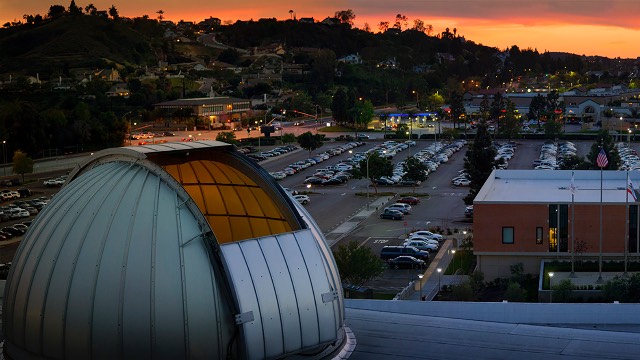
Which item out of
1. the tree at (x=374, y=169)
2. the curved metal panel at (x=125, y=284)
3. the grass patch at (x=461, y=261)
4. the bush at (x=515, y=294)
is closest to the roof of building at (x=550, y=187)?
the grass patch at (x=461, y=261)

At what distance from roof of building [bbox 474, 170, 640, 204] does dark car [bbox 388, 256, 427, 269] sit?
10.8 feet

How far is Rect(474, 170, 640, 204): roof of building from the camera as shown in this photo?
35406mm

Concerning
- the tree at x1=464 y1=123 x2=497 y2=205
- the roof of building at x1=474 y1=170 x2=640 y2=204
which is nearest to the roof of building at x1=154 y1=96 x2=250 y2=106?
the tree at x1=464 y1=123 x2=497 y2=205

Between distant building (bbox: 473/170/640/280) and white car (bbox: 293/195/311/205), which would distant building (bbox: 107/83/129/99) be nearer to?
white car (bbox: 293/195/311/205)

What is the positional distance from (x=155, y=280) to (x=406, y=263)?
88.3 feet

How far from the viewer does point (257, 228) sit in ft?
40.7

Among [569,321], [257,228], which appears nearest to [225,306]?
[257,228]

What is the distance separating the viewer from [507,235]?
3462cm

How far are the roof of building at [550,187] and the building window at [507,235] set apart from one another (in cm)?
99

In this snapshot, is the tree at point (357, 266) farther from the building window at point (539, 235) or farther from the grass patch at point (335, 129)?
the grass patch at point (335, 129)

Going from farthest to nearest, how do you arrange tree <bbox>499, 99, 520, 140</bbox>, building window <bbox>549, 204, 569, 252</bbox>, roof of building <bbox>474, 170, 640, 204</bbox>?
tree <bbox>499, 99, 520, 140</bbox>
roof of building <bbox>474, 170, 640, 204</bbox>
building window <bbox>549, 204, 569, 252</bbox>

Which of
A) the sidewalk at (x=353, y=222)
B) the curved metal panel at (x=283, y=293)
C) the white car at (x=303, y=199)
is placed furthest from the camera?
the white car at (x=303, y=199)

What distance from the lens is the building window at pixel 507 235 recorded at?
34.6 metres

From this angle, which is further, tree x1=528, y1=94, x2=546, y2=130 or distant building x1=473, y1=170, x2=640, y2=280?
tree x1=528, y1=94, x2=546, y2=130
